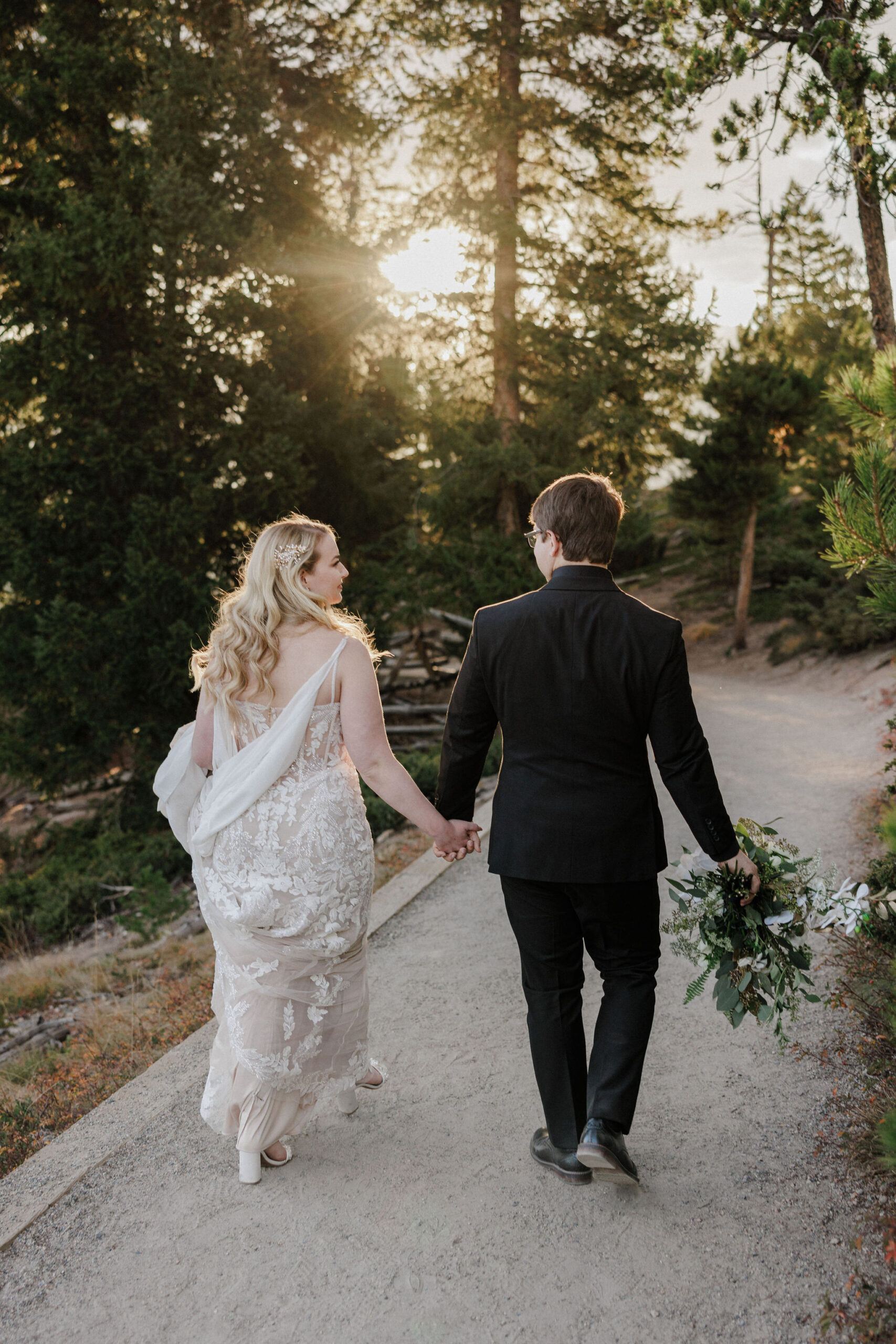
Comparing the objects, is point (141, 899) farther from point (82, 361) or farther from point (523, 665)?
point (82, 361)

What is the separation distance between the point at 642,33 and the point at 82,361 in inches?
388

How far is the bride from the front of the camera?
2955 millimetres

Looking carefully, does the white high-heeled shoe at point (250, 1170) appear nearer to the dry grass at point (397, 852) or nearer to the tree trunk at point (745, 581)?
the dry grass at point (397, 852)

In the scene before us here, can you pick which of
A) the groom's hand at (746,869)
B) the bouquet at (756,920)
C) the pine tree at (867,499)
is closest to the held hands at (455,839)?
the bouquet at (756,920)

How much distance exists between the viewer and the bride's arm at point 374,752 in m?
2.96

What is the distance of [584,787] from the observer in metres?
2.69

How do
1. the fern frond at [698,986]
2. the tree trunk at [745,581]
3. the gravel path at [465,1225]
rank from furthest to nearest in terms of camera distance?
the tree trunk at [745,581] < the fern frond at [698,986] < the gravel path at [465,1225]

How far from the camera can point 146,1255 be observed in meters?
2.71

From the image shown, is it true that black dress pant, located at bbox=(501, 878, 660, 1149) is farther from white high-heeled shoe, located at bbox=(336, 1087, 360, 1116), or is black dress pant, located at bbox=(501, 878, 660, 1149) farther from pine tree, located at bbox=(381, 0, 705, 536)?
pine tree, located at bbox=(381, 0, 705, 536)

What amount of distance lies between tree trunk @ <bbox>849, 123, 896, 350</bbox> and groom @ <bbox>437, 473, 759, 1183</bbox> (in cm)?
375

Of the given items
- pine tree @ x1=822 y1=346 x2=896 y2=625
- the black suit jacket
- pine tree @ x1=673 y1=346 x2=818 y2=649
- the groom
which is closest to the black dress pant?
the groom

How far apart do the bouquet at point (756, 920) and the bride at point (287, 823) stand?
2.46 ft

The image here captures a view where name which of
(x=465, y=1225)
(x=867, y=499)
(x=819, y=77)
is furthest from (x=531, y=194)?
(x=465, y=1225)

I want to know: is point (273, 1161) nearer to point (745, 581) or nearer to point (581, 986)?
point (581, 986)
